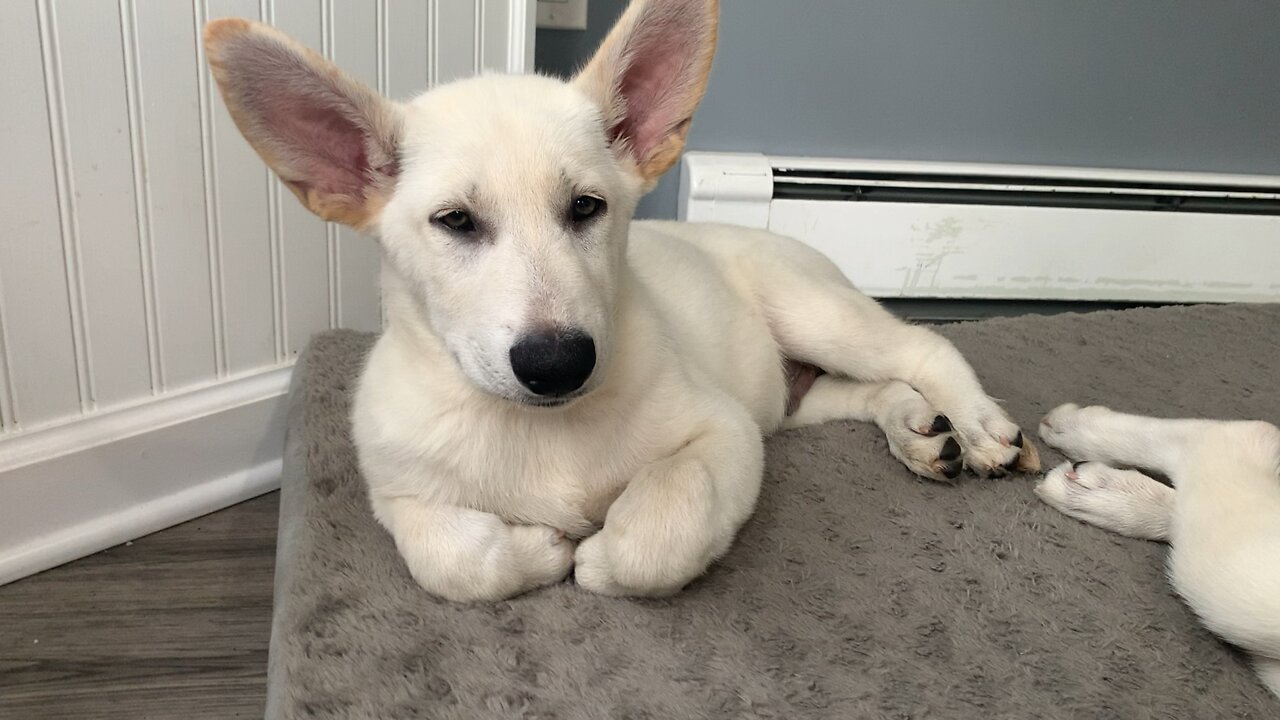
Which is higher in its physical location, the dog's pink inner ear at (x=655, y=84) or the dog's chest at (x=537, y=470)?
the dog's pink inner ear at (x=655, y=84)

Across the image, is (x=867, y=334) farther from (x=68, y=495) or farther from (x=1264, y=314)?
(x=68, y=495)

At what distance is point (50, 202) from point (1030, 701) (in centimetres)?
182

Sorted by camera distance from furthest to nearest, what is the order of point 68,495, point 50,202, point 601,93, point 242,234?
1. point 242,234
2. point 68,495
3. point 50,202
4. point 601,93

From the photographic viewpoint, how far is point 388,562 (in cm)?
154

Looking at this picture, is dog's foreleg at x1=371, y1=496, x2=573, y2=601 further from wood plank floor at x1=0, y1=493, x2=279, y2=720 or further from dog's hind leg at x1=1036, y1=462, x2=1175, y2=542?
dog's hind leg at x1=1036, y1=462, x2=1175, y2=542

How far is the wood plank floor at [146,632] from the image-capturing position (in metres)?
1.63

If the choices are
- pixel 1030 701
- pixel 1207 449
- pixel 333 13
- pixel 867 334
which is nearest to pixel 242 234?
pixel 333 13

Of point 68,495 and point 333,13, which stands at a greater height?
point 333,13

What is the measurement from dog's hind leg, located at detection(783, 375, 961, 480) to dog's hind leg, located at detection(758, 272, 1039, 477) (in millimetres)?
35

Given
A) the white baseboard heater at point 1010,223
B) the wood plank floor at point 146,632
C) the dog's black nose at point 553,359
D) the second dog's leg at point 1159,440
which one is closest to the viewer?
the dog's black nose at point 553,359

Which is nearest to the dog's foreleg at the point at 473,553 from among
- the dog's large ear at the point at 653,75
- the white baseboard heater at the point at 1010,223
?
the dog's large ear at the point at 653,75

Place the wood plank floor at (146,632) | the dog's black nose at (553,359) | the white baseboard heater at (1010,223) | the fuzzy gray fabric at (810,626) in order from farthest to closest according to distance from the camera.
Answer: the white baseboard heater at (1010,223), the wood plank floor at (146,632), the fuzzy gray fabric at (810,626), the dog's black nose at (553,359)

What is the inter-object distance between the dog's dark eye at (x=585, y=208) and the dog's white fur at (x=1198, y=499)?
37.1 inches

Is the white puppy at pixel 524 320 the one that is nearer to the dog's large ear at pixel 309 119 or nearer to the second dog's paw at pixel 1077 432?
the dog's large ear at pixel 309 119
